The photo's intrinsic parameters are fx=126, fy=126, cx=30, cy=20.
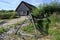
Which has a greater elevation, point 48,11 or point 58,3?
point 58,3

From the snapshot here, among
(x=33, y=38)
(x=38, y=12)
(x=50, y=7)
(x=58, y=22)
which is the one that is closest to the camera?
(x=33, y=38)

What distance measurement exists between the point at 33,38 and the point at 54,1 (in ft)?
42.6

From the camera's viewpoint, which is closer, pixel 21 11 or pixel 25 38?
pixel 25 38

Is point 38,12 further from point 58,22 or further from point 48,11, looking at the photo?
point 58,22

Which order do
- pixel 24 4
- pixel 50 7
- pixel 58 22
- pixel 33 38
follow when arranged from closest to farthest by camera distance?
pixel 33 38 → pixel 58 22 → pixel 50 7 → pixel 24 4

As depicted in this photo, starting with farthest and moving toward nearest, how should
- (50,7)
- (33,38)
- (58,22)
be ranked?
(50,7), (58,22), (33,38)

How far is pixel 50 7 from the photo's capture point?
21.1 metres

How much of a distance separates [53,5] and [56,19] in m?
9.26

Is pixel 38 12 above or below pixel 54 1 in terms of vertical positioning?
below

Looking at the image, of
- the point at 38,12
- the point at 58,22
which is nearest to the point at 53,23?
the point at 58,22

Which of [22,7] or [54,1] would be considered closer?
[54,1]

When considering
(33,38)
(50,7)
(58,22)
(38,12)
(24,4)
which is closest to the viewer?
(33,38)

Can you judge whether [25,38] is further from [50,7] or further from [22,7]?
[22,7]

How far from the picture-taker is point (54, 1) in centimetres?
2022
